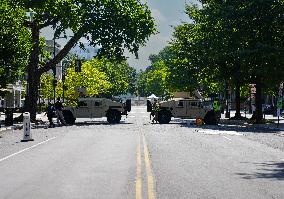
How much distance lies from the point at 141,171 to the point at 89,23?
107ft

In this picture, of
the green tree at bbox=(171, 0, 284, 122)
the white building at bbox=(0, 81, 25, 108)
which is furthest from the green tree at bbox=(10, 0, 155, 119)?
the white building at bbox=(0, 81, 25, 108)

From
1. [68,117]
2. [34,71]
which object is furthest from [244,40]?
[34,71]

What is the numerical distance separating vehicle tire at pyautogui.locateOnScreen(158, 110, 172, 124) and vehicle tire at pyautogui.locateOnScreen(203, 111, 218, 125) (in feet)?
8.68

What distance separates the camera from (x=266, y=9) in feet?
125

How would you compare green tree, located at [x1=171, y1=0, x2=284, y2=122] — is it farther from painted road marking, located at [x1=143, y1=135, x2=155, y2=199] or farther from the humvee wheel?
painted road marking, located at [x1=143, y1=135, x2=155, y2=199]

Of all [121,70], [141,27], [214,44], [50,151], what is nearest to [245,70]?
[214,44]

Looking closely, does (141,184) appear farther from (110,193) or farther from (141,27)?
(141,27)

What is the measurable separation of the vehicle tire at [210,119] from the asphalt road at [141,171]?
58.8 ft

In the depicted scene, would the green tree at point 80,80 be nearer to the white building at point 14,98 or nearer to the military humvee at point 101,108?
the white building at point 14,98

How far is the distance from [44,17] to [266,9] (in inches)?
704

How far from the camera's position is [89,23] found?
44.2m

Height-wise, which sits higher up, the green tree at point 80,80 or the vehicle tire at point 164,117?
the green tree at point 80,80

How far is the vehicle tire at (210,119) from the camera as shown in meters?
38.7

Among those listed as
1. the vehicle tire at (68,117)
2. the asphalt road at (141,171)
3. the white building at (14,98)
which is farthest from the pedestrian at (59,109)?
the white building at (14,98)
